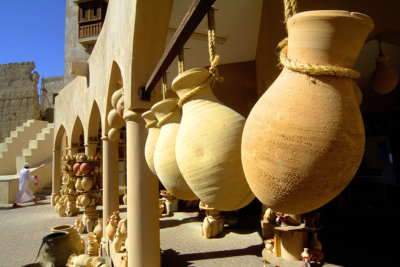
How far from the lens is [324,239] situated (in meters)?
4.45

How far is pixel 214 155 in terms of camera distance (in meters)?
0.73

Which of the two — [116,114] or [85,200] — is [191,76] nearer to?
[116,114]

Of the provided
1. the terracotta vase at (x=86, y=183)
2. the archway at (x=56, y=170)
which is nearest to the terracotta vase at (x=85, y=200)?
the terracotta vase at (x=86, y=183)

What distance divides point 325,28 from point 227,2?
3253 mm

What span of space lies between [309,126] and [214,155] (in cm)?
31

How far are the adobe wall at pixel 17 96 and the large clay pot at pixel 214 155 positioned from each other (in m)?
19.3

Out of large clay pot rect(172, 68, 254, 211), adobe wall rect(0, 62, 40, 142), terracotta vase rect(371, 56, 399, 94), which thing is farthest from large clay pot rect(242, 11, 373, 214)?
adobe wall rect(0, 62, 40, 142)

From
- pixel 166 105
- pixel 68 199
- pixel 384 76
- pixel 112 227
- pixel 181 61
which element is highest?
pixel 384 76

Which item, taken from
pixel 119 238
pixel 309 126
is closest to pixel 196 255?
pixel 119 238

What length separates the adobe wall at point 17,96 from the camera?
1684cm

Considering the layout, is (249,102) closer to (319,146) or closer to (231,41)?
(231,41)

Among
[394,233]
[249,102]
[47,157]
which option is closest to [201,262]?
[249,102]

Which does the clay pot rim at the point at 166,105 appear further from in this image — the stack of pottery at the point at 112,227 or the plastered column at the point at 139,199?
the stack of pottery at the point at 112,227

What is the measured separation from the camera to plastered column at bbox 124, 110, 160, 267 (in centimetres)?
257
